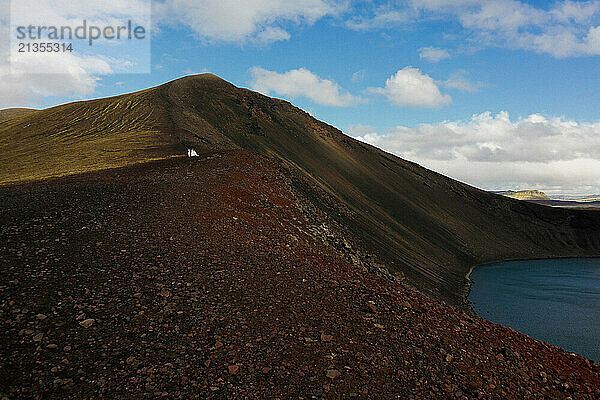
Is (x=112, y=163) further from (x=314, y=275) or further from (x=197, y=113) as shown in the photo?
(x=197, y=113)

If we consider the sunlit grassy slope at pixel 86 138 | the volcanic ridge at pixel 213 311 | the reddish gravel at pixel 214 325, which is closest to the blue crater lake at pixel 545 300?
the volcanic ridge at pixel 213 311

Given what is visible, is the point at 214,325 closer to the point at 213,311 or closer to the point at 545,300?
the point at 213,311

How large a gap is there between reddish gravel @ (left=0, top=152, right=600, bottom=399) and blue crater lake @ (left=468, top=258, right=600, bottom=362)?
982 inches

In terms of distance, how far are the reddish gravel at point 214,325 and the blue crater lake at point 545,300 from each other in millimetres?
24939

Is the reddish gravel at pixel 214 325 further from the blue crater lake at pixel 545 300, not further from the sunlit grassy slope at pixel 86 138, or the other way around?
the blue crater lake at pixel 545 300

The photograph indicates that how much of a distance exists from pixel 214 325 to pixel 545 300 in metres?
48.6

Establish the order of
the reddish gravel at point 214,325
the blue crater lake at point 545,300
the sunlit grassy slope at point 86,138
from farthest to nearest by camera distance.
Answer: the blue crater lake at point 545,300
the sunlit grassy slope at point 86,138
the reddish gravel at point 214,325

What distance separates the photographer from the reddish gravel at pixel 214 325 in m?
6.00

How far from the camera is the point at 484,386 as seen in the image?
7.11 meters

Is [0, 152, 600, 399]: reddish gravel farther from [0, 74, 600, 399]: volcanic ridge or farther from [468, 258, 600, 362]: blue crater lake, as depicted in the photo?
[468, 258, 600, 362]: blue crater lake

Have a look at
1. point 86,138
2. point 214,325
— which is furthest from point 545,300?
point 86,138

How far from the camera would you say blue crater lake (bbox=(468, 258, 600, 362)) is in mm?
29375

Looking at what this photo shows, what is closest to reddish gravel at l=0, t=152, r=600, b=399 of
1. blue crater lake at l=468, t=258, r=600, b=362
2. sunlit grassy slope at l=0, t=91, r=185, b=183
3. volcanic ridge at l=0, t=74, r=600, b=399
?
volcanic ridge at l=0, t=74, r=600, b=399

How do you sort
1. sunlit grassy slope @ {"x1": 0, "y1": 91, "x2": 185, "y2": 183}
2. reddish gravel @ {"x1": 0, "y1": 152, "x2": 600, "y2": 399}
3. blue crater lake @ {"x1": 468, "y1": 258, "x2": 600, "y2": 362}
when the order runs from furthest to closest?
blue crater lake @ {"x1": 468, "y1": 258, "x2": 600, "y2": 362}
sunlit grassy slope @ {"x1": 0, "y1": 91, "x2": 185, "y2": 183}
reddish gravel @ {"x1": 0, "y1": 152, "x2": 600, "y2": 399}
